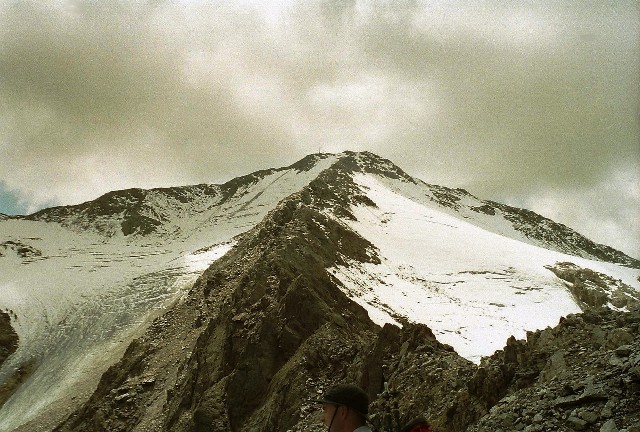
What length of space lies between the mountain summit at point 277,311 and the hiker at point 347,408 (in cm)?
568

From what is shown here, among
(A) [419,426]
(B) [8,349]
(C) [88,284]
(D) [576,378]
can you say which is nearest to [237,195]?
(C) [88,284]

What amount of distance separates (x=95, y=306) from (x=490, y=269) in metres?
46.0

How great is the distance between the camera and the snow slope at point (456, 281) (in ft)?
115

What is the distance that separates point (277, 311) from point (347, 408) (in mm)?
20453

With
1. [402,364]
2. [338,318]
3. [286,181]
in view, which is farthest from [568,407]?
[286,181]

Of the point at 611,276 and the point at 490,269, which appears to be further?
the point at 611,276

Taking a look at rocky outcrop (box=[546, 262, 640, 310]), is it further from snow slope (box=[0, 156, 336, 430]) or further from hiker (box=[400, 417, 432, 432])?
hiker (box=[400, 417, 432, 432])

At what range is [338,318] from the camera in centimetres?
2448

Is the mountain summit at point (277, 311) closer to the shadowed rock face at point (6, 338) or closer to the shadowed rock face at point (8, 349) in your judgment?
the shadowed rock face at point (8, 349)

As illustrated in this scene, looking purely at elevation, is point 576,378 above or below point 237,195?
below

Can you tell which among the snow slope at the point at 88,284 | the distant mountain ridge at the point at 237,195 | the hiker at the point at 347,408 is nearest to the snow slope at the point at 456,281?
the snow slope at the point at 88,284

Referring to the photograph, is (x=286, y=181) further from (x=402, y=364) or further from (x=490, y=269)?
(x=402, y=364)

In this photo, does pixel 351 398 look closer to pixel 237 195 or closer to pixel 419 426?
pixel 419 426

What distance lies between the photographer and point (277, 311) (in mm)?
24453
